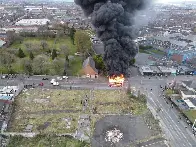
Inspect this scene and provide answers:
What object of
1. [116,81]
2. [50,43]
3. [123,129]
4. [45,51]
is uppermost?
[116,81]

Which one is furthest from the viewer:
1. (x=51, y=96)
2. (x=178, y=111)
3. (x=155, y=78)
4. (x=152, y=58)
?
(x=152, y=58)

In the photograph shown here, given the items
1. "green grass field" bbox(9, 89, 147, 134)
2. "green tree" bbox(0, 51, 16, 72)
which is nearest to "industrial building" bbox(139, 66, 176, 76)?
"green grass field" bbox(9, 89, 147, 134)

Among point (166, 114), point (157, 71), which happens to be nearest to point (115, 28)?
point (166, 114)


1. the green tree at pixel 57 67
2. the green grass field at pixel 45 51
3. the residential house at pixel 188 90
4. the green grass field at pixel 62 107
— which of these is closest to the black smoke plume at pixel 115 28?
the green grass field at pixel 62 107

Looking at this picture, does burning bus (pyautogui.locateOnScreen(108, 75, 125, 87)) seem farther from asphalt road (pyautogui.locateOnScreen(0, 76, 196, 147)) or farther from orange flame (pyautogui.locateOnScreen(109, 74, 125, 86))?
asphalt road (pyautogui.locateOnScreen(0, 76, 196, 147))

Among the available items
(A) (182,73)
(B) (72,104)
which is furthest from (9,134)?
(A) (182,73)

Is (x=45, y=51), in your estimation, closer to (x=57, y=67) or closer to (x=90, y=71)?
(x=57, y=67)

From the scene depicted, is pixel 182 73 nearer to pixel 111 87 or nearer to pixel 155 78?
pixel 155 78
